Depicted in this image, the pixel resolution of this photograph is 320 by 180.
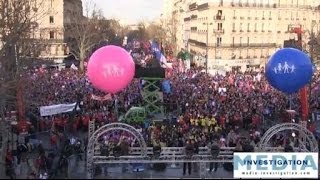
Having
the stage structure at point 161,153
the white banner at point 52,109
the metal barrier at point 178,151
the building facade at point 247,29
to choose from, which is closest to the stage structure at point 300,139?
the stage structure at point 161,153

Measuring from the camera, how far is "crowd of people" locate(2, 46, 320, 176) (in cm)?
2488

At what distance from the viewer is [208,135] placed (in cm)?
2591

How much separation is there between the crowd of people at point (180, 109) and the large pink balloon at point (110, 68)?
9.06 ft

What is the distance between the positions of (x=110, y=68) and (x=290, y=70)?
8264 mm

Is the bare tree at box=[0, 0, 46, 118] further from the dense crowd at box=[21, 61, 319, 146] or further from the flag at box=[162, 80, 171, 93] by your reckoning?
the flag at box=[162, 80, 171, 93]

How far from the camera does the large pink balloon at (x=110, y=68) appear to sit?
83.8 feet

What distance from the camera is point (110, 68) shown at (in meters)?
25.5

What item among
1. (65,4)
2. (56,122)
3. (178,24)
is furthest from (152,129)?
(178,24)

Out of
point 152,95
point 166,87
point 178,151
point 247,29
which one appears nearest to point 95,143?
point 178,151

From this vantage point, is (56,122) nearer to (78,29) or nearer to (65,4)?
(78,29)

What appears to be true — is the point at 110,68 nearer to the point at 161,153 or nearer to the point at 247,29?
the point at 161,153

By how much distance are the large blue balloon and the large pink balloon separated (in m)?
7.00

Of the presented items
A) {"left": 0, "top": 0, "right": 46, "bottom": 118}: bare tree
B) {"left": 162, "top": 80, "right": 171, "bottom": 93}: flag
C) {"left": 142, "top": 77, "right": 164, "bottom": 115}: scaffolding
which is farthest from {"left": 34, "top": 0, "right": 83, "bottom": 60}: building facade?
{"left": 0, "top": 0, "right": 46, "bottom": 118}: bare tree

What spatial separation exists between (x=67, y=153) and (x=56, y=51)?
60.7 meters
